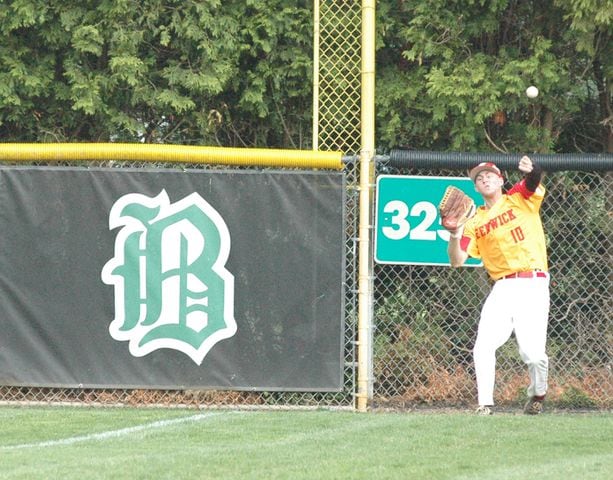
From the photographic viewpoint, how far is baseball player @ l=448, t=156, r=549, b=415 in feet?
25.6

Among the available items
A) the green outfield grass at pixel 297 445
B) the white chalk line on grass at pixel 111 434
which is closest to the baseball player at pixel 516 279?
the green outfield grass at pixel 297 445

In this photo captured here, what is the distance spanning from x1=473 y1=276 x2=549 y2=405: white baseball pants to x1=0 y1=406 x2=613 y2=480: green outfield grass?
0.34m

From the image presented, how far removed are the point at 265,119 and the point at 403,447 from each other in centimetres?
446

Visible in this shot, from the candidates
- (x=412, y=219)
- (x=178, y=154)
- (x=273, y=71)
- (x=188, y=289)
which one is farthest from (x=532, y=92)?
(x=188, y=289)

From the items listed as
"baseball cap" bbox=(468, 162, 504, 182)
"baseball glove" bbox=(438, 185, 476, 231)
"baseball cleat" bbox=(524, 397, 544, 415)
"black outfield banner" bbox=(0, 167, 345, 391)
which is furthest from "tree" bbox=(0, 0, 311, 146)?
"baseball cleat" bbox=(524, 397, 544, 415)

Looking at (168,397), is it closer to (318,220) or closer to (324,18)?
(318,220)

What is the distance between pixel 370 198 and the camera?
908 cm

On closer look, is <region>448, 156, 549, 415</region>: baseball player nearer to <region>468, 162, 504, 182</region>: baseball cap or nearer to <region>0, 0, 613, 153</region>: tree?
<region>468, 162, 504, 182</region>: baseball cap

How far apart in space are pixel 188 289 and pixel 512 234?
2598 millimetres

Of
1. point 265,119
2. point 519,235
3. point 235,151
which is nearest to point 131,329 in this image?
point 235,151

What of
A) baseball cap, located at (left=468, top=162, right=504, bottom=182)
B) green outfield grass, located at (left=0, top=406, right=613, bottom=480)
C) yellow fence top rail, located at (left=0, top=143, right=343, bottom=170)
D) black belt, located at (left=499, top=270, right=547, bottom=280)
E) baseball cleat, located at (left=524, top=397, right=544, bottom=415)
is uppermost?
baseball cap, located at (left=468, top=162, right=504, bottom=182)

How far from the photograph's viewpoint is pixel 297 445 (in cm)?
672

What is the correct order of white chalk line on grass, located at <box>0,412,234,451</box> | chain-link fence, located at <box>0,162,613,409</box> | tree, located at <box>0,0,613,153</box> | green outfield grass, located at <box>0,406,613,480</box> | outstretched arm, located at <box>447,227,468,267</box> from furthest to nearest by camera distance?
tree, located at <box>0,0,613,153</box>
chain-link fence, located at <box>0,162,613,409</box>
outstretched arm, located at <box>447,227,468,267</box>
white chalk line on grass, located at <box>0,412,234,451</box>
green outfield grass, located at <box>0,406,613,480</box>

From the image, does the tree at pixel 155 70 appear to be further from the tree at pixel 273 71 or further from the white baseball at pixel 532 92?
the white baseball at pixel 532 92
